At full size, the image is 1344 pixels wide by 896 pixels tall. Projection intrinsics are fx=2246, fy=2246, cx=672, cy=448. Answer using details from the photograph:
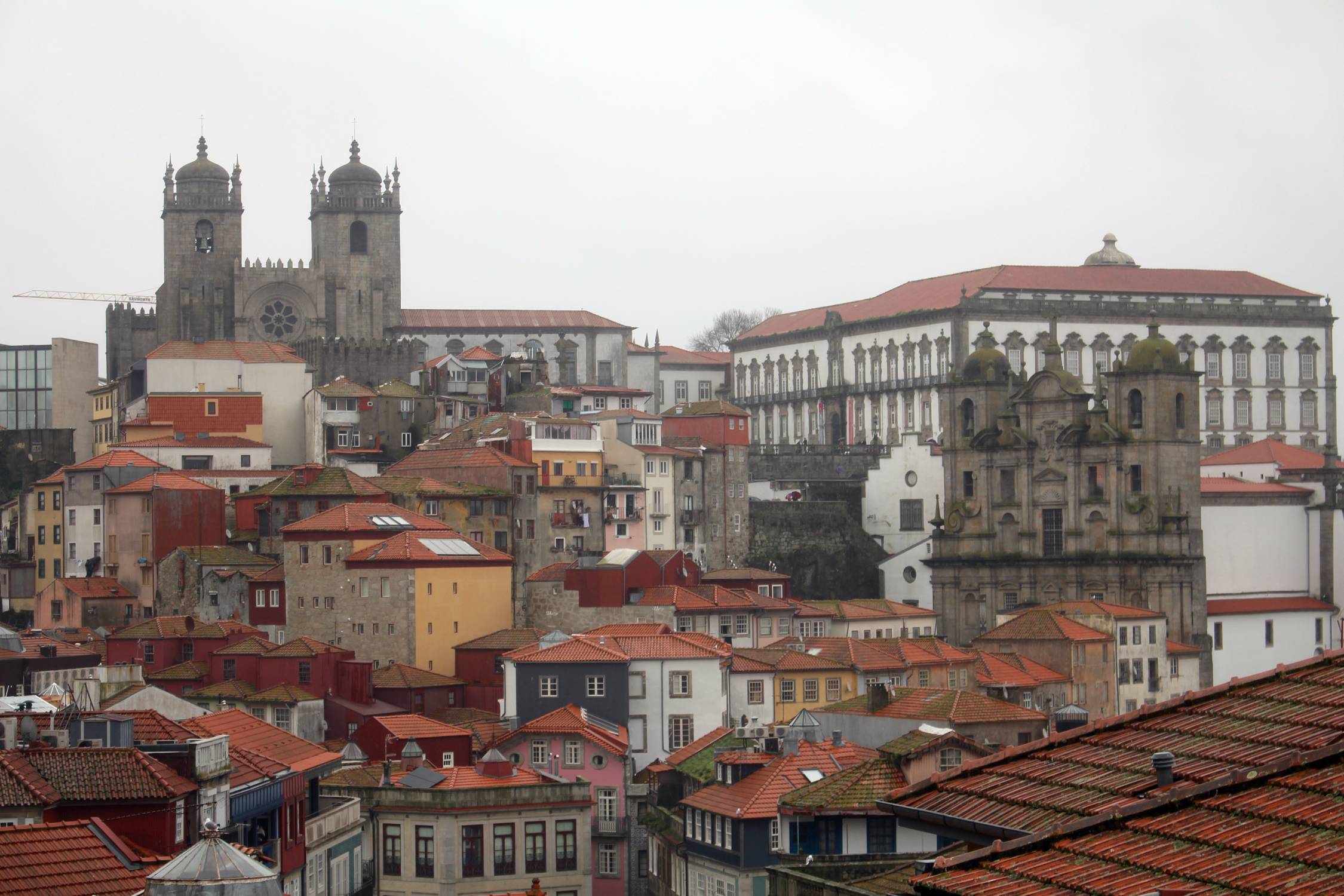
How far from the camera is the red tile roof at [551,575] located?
91188 millimetres

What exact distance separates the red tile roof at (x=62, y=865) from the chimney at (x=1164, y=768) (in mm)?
14407

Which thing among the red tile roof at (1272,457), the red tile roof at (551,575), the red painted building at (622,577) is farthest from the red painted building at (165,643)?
the red tile roof at (1272,457)

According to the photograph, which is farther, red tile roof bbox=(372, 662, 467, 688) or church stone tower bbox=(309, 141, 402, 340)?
church stone tower bbox=(309, 141, 402, 340)

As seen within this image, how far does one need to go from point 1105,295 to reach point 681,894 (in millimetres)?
85408

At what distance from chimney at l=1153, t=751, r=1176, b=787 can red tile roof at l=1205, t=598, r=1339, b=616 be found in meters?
86.0

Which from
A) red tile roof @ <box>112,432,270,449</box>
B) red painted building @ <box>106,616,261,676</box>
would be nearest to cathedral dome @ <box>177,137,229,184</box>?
red tile roof @ <box>112,432,270,449</box>

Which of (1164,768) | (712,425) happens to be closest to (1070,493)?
(712,425)

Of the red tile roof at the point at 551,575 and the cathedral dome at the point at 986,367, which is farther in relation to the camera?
the cathedral dome at the point at 986,367

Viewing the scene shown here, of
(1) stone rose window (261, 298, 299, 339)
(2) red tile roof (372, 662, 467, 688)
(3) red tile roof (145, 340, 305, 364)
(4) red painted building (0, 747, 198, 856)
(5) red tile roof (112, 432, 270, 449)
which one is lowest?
(2) red tile roof (372, 662, 467, 688)

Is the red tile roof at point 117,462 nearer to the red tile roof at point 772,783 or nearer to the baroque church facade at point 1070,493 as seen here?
the baroque church facade at point 1070,493

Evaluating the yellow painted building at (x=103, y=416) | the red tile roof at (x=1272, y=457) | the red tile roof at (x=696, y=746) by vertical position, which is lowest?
the red tile roof at (x=696, y=746)

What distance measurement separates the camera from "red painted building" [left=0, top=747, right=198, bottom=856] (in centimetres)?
3553

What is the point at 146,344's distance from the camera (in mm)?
130375

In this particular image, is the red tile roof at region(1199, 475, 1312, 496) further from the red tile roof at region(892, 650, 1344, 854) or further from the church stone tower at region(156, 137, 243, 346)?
the red tile roof at region(892, 650, 1344, 854)
